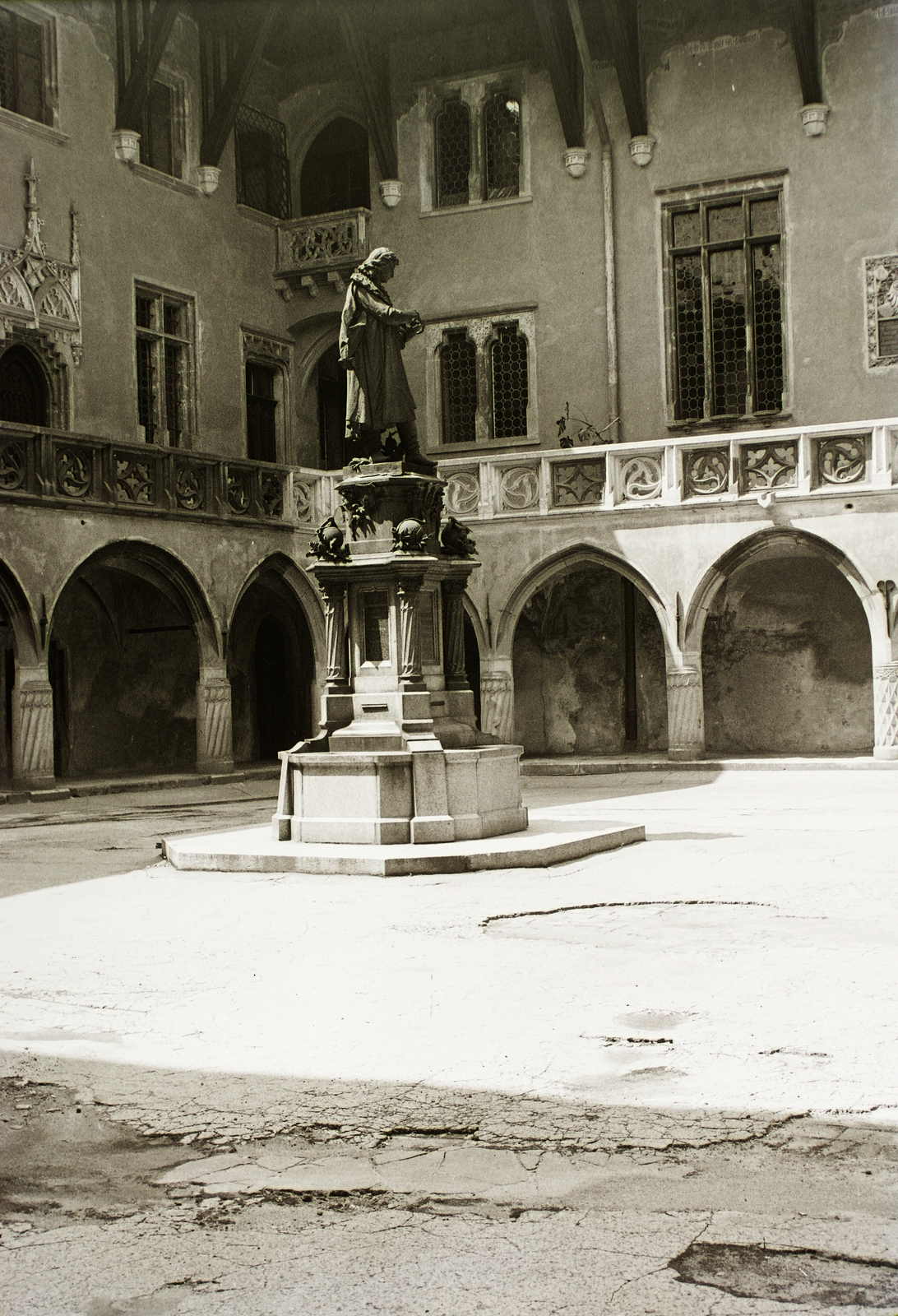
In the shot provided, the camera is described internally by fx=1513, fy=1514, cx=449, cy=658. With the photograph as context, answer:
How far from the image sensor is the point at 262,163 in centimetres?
2531

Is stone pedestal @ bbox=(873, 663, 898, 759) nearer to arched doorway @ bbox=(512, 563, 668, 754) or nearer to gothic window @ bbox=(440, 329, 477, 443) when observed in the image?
arched doorway @ bbox=(512, 563, 668, 754)

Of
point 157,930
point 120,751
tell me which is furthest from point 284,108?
point 157,930

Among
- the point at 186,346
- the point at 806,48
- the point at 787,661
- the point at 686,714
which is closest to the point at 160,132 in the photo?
the point at 186,346

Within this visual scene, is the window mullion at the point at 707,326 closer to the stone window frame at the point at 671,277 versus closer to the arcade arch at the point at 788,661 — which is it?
the stone window frame at the point at 671,277

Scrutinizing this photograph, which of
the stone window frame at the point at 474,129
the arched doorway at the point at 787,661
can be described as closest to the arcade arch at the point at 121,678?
the arched doorway at the point at 787,661

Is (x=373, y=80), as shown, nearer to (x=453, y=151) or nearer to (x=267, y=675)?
(x=453, y=151)

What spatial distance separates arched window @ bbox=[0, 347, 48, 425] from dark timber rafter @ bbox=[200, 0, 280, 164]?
4891 mm

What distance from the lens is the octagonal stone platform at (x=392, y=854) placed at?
387 inches

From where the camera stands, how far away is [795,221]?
73.2ft

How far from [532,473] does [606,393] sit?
2.73 metres

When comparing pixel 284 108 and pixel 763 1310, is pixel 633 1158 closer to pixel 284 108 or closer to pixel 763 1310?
pixel 763 1310

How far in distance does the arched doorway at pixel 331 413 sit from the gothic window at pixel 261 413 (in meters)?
0.98

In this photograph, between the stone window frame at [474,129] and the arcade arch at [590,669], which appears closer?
the arcade arch at [590,669]

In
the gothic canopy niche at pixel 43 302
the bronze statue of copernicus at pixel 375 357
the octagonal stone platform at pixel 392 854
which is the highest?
the gothic canopy niche at pixel 43 302
